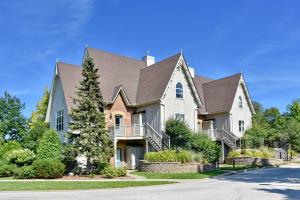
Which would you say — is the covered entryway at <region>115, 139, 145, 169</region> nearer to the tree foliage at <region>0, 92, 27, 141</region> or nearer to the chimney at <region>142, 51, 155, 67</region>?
the chimney at <region>142, 51, 155, 67</region>

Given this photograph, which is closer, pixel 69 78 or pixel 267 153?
pixel 69 78

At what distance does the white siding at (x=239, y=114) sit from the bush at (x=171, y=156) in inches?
565

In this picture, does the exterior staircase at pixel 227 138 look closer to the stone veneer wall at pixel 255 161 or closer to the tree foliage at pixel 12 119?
the stone veneer wall at pixel 255 161

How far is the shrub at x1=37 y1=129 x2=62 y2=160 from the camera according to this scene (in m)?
28.2

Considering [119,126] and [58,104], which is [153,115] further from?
[58,104]

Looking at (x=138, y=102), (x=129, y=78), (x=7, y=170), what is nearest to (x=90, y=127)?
(x=7, y=170)

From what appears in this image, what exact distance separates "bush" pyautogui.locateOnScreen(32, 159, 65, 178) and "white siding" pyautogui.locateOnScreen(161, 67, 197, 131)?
12217mm

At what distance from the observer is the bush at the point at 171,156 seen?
95.2 ft

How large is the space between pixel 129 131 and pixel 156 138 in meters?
2.58

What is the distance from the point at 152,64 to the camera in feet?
135

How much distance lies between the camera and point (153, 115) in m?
35.6

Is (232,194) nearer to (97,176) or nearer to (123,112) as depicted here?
(97,176)

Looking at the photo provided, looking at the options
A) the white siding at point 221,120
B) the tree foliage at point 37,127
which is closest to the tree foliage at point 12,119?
the tree foliage at point 37,127

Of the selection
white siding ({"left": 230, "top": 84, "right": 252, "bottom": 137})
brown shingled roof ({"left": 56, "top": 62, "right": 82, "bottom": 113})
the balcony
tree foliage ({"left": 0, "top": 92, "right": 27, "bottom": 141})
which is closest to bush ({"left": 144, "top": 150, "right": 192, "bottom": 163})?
the balcony
